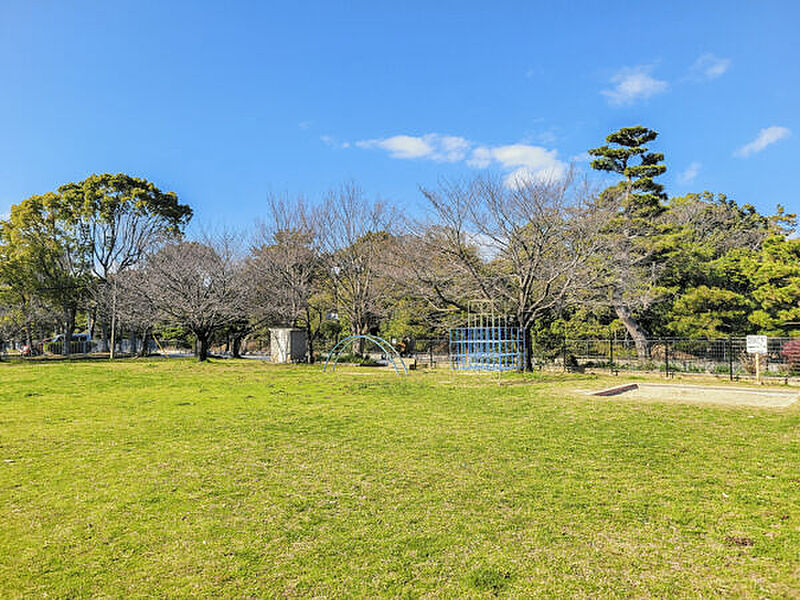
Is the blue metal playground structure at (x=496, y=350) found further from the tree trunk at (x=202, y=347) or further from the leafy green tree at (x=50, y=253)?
the leafy green tree at (x=50, y=253)

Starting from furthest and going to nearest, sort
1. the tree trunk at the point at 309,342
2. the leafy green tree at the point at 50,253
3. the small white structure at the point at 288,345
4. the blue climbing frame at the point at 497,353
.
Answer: the leafy green tree at the point at 50,253
the tree trunk at the point at 309,342
the small white structure at the point at 288,345
the blue climbing frame at the point at 497,353

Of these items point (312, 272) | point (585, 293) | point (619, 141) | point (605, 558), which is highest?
point (619, 141)

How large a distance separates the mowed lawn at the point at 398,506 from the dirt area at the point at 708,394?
2.25 m

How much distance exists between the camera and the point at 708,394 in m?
11.8

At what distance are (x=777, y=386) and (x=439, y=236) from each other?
10.4 meters

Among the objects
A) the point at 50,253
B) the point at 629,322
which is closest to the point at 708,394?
the point at 629,322

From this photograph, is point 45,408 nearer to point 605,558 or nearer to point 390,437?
point 390,437

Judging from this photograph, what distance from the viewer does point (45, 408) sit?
909 centimetres

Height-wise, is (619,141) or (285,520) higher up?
(619,141)

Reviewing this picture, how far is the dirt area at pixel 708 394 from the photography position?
10330mm

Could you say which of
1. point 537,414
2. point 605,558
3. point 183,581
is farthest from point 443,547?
point 537,414

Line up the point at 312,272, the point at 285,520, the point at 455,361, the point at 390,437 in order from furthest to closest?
the point at 312,272, the point at 455,361, the point at 390,437, the point at 285,520

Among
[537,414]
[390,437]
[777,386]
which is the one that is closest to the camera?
[390,437]

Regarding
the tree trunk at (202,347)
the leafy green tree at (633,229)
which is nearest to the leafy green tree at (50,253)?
the tree trunk at (202,347)
